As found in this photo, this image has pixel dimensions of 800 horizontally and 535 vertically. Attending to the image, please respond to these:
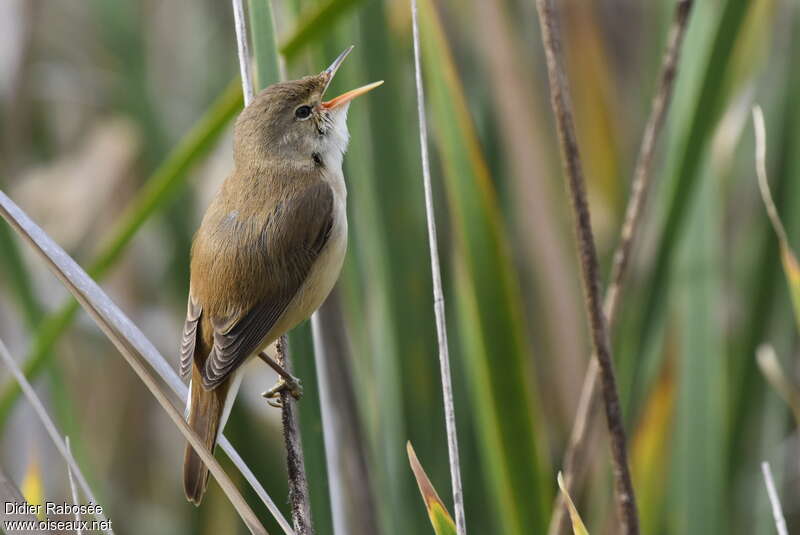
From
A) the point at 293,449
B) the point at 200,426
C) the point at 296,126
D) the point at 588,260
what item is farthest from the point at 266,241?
the point at 588,260

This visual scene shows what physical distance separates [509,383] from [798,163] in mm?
1054

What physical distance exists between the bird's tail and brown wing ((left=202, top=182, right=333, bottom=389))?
38 millimetres

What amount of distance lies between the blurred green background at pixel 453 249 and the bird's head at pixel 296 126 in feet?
0.24

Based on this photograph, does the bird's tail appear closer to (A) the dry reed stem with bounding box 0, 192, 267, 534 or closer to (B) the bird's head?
(A) the dry reed stem with bounding box 0, 192, 267, 534

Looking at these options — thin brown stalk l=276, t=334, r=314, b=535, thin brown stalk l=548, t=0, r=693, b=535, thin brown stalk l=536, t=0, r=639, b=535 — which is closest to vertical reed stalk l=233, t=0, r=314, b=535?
thin brown stalk l=276, t=334, r=314, b=535

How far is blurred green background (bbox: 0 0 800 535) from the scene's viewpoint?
2.14 meters

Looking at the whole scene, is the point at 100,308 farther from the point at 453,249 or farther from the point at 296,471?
the point at 453,249

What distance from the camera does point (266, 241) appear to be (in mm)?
2084

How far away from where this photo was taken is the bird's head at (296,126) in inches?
83.1

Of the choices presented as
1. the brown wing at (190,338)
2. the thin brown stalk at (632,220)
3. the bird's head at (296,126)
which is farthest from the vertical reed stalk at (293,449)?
the thin brown stalk at (632,220)

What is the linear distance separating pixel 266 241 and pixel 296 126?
29 cm

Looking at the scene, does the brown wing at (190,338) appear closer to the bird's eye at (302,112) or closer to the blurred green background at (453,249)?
the blurred green background at (453,249)

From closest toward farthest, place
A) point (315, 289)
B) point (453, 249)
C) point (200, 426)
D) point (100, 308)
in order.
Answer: point (100, 308)
point (200, 426)
point (315, 289)
point (453, 249)

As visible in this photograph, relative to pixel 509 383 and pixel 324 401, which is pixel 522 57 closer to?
pixel 509 383
